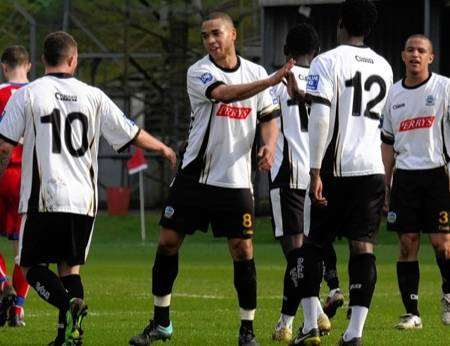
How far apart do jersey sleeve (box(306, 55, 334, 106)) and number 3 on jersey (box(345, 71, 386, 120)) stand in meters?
0.16

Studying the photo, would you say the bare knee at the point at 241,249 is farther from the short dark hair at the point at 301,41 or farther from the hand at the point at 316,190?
the short dark hair at the point at 301,41

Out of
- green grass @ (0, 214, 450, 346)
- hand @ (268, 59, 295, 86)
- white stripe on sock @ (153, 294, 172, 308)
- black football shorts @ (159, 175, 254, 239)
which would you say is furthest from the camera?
green grass @ (0, 214, 450, 346)

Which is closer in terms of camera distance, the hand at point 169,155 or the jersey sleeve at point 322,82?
the hand at point 169,155

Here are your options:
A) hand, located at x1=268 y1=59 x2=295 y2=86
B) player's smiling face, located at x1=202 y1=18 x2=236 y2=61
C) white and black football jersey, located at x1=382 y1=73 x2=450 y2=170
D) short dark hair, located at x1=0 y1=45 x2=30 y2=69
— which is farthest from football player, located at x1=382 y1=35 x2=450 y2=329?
short dark hair, located at x1=0 y1=45 x2=30 y2=69

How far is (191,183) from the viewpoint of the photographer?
11.8m

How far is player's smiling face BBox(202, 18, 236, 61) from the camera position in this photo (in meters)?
11.6

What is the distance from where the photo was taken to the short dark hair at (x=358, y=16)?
11.4m

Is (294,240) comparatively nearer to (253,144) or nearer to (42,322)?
(253,144)

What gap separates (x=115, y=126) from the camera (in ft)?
38.0

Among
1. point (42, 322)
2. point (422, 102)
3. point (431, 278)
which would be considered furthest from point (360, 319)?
point (431, 278)

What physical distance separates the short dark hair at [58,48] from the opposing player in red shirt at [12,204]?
→ 2666mm

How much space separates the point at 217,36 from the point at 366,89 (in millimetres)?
1122

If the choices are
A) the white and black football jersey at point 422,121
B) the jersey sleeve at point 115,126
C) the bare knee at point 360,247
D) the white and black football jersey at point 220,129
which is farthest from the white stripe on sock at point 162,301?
the white and black football jersey at point 422,121

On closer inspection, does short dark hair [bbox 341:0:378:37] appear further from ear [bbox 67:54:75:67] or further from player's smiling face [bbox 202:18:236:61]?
ear [bbox 67:54:75:67]
